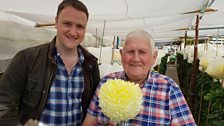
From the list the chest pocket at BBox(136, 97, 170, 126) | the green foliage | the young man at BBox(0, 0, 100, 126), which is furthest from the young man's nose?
the green foliage

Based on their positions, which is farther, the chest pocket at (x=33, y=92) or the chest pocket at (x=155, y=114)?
the chest pocket at (x=33, y=92)

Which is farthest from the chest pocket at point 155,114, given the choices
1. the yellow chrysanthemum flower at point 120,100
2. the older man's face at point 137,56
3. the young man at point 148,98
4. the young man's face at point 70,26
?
the young man's face at point 70,26

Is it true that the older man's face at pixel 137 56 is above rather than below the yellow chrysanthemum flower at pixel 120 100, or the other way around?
above

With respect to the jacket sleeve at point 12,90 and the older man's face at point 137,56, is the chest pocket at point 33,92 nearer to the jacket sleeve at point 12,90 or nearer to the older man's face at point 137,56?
the jacket sleeve at point 12,90

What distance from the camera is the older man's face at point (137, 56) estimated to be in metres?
1.03

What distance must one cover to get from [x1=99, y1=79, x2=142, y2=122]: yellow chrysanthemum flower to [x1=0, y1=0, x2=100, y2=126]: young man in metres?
0.56

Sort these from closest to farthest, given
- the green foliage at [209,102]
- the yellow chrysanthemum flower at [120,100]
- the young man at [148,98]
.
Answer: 1. the yellow chrysanthemum flower at [120,100]
2. the young man at [148,98]
3. the green foliage at [209,102]

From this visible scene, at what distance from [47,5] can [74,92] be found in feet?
2.44

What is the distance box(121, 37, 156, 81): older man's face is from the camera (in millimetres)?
1032

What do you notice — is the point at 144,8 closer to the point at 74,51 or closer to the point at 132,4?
the point at 132,4

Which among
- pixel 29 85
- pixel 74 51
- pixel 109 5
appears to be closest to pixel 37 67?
pixel 29 85

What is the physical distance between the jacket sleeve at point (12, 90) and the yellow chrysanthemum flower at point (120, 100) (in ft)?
1.90

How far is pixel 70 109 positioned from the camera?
1267 millimetres

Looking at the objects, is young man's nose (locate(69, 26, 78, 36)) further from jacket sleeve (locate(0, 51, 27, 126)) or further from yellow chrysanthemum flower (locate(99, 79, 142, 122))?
yellow chrysanthemum flower (locate(99, 79, 142, 122))
